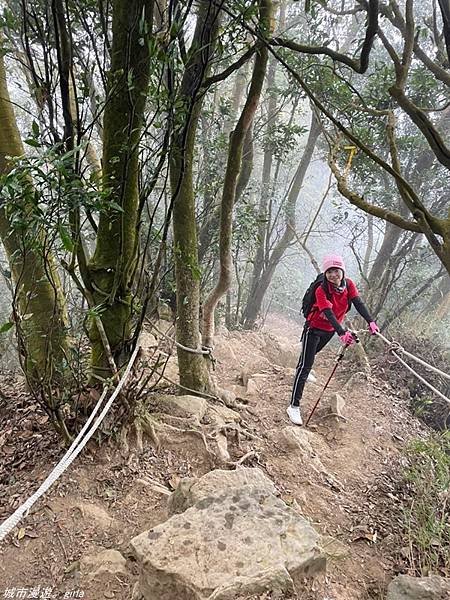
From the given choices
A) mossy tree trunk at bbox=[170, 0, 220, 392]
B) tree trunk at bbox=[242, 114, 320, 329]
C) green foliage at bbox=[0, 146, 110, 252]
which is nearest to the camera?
green foliage at bbox=[0, 146, 110, 252]

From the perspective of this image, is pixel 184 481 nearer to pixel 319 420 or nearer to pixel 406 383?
pixel 319 420

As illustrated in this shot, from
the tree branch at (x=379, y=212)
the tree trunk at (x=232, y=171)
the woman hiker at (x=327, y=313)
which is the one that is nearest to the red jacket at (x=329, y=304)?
the woman hiker at (x=327, y=313)

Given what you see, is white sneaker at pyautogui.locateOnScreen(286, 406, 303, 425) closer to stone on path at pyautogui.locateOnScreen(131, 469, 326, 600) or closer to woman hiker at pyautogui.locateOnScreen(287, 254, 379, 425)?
woman hiker at pyautogui.locateOnScreen(287, 254, 379, 425)

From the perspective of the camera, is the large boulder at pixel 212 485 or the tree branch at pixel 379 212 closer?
the large boulder at pixel 212 485

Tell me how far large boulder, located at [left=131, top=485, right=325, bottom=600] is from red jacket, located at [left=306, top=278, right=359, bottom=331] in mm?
2364

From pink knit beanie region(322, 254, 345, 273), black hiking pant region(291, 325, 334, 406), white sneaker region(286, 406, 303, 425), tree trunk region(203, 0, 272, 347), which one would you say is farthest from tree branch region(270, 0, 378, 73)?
white sneaker region(286, 406, 303, 425)

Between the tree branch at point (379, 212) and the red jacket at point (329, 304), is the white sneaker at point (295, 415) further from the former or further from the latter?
the tree branch at point (379, 212)

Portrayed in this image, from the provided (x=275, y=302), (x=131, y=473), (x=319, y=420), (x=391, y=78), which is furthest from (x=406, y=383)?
(x=275, y=302)

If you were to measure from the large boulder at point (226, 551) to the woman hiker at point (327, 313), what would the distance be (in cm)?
230

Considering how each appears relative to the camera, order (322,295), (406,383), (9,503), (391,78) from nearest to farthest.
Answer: (9,503)
(322,295)
(391,78)
(406,383)

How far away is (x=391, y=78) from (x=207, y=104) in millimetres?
3003

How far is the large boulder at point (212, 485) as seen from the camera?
91.2 inches

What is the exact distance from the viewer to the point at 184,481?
250 centimetres

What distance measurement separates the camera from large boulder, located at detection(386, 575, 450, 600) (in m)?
2.06
